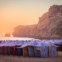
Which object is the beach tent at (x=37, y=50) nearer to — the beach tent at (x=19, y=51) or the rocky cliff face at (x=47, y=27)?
the beach tent at (x=19, y=51)

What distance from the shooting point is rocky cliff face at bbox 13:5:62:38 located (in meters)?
2.53

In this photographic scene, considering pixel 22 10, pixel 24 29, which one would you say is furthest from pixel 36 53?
pixel 22 10

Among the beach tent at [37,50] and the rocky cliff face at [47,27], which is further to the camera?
the rocky cliff face at [47,27]

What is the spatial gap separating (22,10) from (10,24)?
282 millimetres

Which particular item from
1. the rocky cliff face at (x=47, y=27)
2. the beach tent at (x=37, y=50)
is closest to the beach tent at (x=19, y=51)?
the beach tent at (x=37, y=50)

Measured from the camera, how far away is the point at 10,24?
2584mm

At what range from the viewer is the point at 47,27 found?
2.54 meters

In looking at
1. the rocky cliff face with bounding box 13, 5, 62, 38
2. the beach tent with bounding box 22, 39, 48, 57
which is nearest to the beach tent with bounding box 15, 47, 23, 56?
the beach tent with bounding box 22, 39, 48, 57

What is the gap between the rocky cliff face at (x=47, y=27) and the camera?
8.29 ft

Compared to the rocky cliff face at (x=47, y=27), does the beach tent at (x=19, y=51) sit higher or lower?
lower

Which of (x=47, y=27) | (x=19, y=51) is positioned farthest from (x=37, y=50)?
(x=47, y=27)

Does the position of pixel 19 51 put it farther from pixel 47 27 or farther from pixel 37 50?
pixel 47 27

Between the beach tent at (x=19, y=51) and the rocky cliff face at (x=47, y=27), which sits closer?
the beach tent at (x=19, y=51)

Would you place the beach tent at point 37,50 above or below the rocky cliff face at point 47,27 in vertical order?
below
